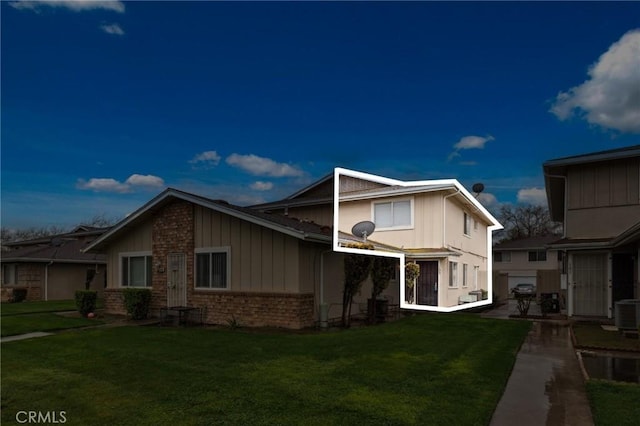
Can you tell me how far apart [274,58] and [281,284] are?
12560mm

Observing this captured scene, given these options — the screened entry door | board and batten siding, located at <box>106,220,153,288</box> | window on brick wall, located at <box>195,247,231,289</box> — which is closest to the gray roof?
board and batten siding, located at <box>106,220,153,288</box>

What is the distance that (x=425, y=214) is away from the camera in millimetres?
2383

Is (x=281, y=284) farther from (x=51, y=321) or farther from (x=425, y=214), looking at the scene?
(x=425, y=214)

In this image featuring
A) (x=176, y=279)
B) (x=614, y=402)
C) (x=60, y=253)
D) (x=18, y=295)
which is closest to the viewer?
(x=614, y=402)

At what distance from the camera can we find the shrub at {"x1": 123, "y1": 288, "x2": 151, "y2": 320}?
17.8 metres

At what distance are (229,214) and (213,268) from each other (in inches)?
89.1

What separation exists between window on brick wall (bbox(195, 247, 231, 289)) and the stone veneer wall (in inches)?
12.7

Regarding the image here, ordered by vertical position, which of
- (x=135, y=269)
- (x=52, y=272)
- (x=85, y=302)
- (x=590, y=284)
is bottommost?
(x=85, y=302)

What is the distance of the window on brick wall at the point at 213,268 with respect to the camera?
16.5 metres

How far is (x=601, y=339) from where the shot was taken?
41.3 feet

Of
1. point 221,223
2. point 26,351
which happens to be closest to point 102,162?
point 26,351

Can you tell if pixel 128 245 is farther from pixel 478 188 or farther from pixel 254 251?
pixel 478 188

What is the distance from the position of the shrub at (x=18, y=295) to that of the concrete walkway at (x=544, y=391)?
95.4 feet

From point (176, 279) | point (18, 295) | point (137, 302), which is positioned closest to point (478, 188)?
point (176, 279)
